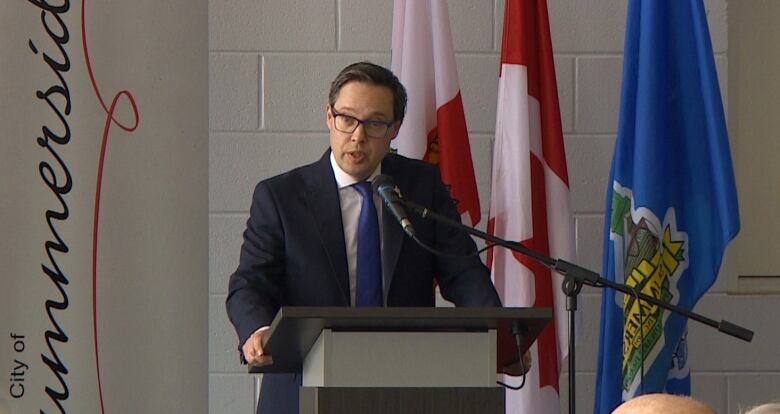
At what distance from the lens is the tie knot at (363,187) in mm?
2889

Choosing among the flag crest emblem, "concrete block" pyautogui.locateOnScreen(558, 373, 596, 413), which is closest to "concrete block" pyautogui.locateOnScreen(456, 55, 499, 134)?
the flag crest emblem

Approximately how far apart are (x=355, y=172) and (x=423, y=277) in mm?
276

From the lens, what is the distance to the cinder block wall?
156 inches

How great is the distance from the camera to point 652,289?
139 inches

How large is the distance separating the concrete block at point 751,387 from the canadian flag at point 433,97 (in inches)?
40.7

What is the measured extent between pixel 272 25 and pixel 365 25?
281mm

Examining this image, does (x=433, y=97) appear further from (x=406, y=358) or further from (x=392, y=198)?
(x=406, y=358)

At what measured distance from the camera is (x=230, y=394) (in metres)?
3.96

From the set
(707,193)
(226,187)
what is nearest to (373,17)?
(226,187)

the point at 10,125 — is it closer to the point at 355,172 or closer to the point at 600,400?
the point at 355,172

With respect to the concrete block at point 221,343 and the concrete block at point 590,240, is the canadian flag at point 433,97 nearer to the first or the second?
the concrete block at point 590,240

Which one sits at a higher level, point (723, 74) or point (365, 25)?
point (365, 25)

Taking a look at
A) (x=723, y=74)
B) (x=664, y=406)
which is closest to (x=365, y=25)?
(x=723, y=74)

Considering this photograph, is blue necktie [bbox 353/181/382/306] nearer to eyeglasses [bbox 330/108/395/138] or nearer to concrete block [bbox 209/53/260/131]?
eyeglasses [bbox 330/108/395/138]
